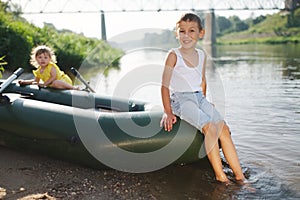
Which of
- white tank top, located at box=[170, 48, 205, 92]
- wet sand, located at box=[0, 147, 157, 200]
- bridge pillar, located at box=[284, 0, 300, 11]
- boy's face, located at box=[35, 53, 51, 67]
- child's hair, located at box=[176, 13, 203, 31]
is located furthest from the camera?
bridge pillar, located at box=[284, 0, 300, 11]

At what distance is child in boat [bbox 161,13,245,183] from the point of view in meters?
3.74

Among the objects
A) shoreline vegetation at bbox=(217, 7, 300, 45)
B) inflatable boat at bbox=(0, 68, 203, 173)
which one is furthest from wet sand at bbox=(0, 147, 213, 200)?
shoreline vegetation at bbox=(217, 7, 300, 45)

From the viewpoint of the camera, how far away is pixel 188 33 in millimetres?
3812

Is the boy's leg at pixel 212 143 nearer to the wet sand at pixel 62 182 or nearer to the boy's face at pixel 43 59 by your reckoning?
the wet sand at pixel 62 182

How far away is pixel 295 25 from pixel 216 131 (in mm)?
69244

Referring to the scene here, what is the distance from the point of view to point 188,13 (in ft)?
12.5

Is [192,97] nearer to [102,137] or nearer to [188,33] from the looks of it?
[188,33]

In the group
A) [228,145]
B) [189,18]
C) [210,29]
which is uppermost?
[210,29]

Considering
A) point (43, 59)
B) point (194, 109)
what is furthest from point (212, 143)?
point (43, 59)

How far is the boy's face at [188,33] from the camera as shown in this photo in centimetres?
377

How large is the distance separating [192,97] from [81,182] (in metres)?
1.34

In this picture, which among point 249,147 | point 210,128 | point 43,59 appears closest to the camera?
point 210,128

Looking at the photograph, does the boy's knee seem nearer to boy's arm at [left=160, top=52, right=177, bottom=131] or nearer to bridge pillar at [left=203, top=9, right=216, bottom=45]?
boy's arm at [left=160, top=52, right=177, bottom=131]

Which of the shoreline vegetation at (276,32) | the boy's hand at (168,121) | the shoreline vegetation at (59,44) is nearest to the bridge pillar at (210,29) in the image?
the shoreline vegetation at (276,32)
